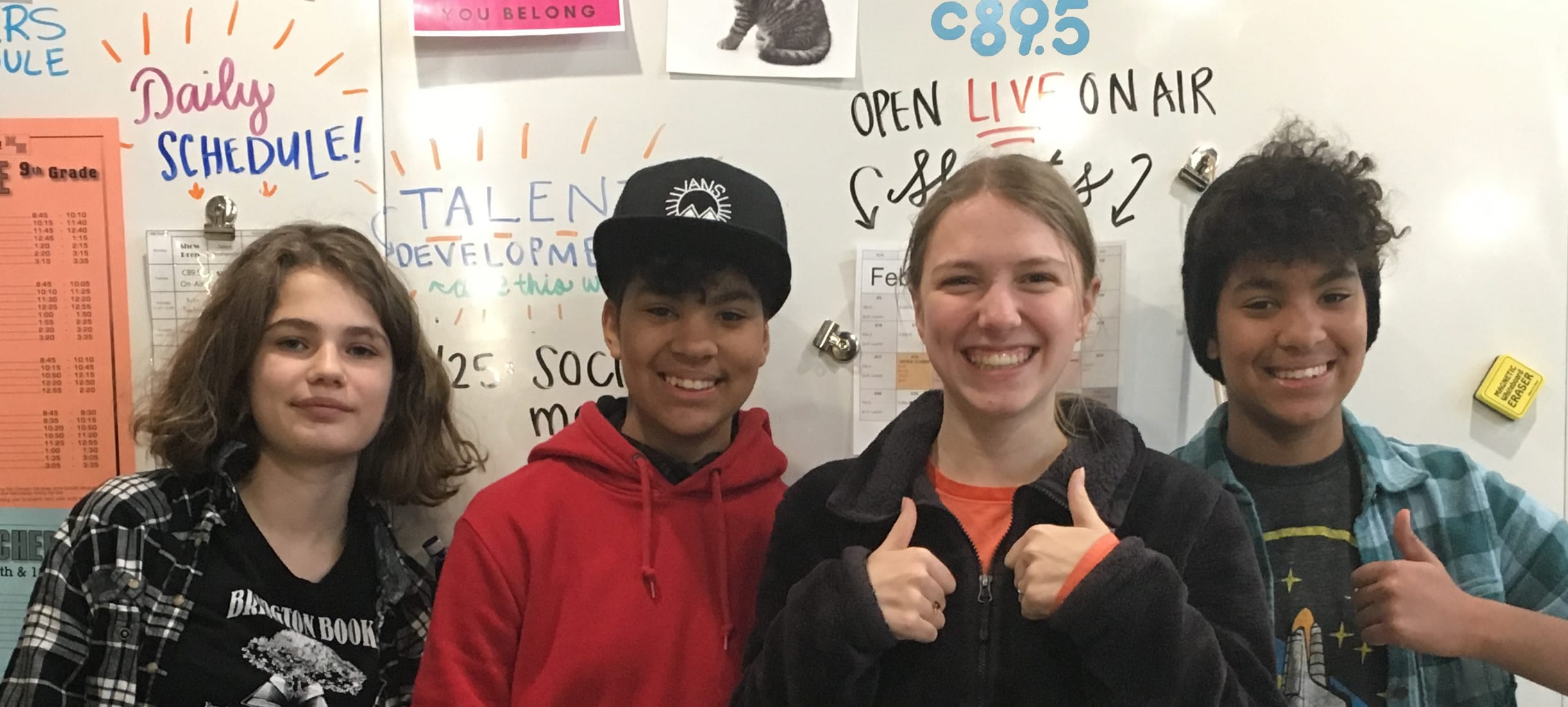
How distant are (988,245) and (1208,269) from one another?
0.41 metres

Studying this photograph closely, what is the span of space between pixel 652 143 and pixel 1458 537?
118 cm

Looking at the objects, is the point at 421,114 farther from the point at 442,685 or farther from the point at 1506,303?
the point at 1506,303

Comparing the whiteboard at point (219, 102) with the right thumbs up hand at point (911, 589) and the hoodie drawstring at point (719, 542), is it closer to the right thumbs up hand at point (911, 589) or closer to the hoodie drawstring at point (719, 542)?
the hoodie drawstring at point (719, 542)

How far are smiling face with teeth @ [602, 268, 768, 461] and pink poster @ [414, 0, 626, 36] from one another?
1.47ft

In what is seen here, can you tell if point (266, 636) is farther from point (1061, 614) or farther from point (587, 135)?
point (1061, 614)

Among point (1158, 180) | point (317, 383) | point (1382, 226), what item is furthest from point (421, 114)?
point (1382, 226)

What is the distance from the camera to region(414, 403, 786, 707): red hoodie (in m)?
1.05

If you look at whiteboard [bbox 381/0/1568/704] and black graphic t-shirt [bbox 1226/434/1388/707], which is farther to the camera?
whiteboard [bbox 381/0/1568/704]

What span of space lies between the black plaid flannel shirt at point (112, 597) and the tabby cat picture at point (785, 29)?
0.91 m

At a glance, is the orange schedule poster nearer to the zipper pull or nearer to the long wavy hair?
the long wavy hair

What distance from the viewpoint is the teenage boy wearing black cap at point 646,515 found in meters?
1.06

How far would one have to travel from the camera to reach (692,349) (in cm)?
106

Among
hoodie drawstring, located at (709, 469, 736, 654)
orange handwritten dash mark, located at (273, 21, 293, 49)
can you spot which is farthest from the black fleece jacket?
orange handwritten dash mark, located at (273, 21, 293, 49)

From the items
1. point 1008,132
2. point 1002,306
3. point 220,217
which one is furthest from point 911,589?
point 220,217
